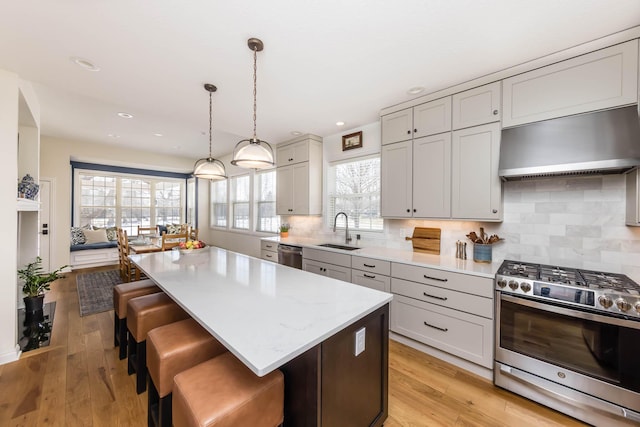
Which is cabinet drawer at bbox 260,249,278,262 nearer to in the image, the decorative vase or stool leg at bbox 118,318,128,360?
stool leg at bbox 118,318,128,360

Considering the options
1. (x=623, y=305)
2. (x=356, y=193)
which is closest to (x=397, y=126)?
(x=356, y=193)

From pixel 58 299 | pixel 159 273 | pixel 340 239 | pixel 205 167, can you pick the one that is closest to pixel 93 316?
pixel 58 299

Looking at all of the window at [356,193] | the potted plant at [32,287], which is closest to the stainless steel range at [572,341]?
the window at [356,193]

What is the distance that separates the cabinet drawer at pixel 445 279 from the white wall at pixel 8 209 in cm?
364

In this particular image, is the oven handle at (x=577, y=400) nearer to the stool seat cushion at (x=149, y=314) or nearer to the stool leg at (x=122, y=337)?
the stool seat cushion at (x=149, y=314)

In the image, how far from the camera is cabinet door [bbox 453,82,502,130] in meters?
2.27

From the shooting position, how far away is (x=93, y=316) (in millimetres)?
3242

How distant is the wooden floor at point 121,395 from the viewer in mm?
1688

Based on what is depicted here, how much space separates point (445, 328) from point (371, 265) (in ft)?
2.94

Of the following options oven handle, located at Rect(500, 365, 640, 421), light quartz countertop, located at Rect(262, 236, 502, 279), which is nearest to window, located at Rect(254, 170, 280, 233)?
light quartz countertop, located at Rect(262, 236, 502, 279)

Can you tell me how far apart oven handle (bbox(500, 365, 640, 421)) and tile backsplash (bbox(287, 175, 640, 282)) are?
0.95m

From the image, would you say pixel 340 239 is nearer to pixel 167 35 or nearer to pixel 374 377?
pixel 374 377

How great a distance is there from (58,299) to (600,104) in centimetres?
670

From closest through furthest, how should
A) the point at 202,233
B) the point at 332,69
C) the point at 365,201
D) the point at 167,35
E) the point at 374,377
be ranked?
1. the point at 374,377
2. the point at 167,35
3. the point at 332,69
4. the point at 365,201
5. the point at 202,233
